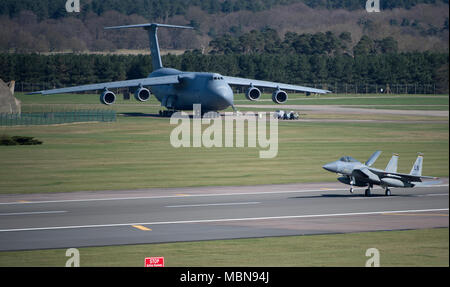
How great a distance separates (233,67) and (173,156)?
4280 inches

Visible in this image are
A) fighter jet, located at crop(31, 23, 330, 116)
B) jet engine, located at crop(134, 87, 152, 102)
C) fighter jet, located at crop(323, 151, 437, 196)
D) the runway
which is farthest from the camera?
jet engine, located at crop(134, 87, 152, 102)

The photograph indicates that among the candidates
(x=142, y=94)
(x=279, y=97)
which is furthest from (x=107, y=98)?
(x=279, y=97)

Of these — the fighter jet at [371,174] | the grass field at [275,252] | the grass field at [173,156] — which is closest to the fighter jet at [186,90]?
the grass field at [173,156]

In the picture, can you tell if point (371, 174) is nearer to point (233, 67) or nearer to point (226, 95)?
point (226, 95)

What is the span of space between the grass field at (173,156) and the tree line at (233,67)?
45.5 meters

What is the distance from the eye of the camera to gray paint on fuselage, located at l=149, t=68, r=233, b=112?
75.6 m

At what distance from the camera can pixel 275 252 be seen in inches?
816

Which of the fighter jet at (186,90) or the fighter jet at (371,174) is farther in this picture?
the fighter jet at (186,90)

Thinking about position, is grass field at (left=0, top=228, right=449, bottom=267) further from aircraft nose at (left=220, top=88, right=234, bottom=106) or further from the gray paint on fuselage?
the gray paint on fuselage

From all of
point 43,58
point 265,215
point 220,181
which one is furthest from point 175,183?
point 43,58

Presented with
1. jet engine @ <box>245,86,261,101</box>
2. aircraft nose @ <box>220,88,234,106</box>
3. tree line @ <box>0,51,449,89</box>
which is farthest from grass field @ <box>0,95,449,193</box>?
tree line @ <box>0,51,449,89</box>

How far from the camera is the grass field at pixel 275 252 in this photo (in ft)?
63.1

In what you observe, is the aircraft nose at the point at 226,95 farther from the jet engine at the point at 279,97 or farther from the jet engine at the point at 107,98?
the jet engine at the point at 107,98

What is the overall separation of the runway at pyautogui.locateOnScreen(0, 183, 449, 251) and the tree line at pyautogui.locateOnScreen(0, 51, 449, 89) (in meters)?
79.1
